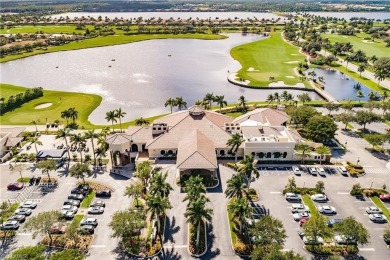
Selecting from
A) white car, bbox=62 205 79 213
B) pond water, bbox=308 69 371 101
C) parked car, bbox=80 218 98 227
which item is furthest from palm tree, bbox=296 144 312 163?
pond water, bbox=308 69 371 101

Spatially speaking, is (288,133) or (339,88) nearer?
(288,133)

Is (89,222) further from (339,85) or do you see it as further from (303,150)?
(339,85)

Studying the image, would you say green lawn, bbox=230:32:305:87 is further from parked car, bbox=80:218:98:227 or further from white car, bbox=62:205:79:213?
parked car, bbox=80:218:98:227

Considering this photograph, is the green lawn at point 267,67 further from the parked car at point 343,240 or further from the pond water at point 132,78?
the parked car at point 343,240

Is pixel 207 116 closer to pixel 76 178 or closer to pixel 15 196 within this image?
pixel 76 178

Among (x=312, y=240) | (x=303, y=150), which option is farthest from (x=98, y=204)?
(x=303, y=150)

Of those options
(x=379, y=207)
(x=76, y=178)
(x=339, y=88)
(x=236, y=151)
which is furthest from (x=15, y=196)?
(x=339, y=88)
